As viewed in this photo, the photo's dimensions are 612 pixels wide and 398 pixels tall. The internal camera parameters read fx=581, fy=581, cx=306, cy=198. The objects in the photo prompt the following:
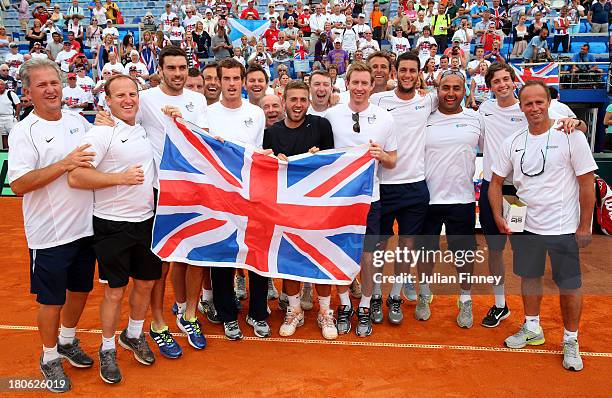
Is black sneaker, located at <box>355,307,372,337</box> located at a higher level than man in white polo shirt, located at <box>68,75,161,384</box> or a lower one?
lower

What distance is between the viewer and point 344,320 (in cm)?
576

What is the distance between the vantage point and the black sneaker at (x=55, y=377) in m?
4.62

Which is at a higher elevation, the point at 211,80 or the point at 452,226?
the point at 211,80

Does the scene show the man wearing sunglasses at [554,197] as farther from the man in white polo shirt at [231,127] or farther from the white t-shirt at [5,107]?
the white t-shirt at [5,107]

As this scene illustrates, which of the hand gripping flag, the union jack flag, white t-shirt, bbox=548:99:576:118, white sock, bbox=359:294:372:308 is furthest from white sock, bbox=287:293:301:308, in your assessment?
the union jack flag

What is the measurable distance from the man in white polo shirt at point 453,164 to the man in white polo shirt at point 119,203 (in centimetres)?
270

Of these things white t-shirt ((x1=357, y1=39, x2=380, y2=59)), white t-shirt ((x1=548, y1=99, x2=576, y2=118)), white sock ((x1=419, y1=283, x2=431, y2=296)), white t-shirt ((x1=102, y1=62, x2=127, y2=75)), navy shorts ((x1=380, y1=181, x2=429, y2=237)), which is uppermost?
white t-shirt ((x1=357, y1=39, x2=380, y2=59))

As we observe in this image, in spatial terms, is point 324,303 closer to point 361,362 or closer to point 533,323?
point 361,362

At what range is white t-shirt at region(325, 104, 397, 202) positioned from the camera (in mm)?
5363

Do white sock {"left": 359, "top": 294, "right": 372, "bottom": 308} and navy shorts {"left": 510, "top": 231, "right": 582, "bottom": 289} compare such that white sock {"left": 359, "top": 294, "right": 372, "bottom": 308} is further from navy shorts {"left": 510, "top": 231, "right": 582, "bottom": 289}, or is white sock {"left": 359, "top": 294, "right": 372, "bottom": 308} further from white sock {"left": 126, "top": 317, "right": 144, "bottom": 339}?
white sock {"left": 126, "top": 317, "right": 144, "bottom": 339}

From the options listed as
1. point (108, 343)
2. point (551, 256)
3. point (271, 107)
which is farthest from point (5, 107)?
point (551, 256)

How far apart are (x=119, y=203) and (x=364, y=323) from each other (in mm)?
2617

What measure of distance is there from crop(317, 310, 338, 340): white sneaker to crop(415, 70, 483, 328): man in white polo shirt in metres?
1.16

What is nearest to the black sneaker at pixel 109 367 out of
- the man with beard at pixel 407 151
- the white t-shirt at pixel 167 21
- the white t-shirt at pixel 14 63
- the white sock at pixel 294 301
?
the white sock at pixel 294 301
